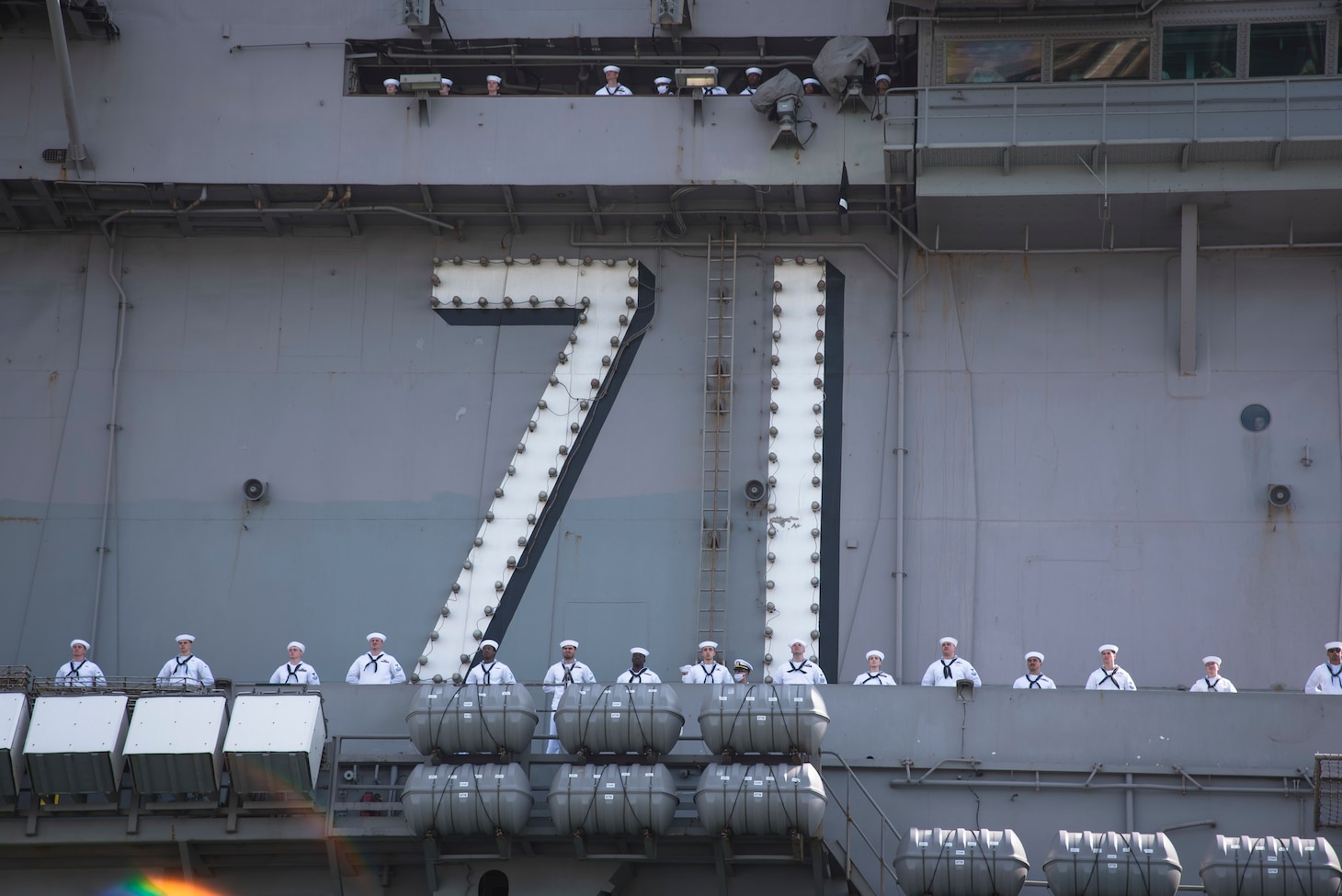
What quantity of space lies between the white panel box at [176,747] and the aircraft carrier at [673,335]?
1804 millimetres

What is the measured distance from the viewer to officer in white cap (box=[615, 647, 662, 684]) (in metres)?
14.2

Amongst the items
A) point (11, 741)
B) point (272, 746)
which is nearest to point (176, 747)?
point (272, 746)

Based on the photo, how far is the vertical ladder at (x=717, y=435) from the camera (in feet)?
51.0

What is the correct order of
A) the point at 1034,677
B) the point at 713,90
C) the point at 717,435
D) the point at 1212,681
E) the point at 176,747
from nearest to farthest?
the point at 176,747 → the point at 1212,681 → the point at 1034,677 → the point at 717,435 → the point at 713,90

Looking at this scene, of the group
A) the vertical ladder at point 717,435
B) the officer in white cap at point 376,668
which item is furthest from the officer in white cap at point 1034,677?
the officer in white cap at point 376,668

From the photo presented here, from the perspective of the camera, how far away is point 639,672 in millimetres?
14602

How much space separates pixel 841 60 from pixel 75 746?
9.06m

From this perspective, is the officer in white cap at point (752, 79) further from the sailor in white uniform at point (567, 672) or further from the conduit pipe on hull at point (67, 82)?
the conduit pipe on hull at point (67, 82)

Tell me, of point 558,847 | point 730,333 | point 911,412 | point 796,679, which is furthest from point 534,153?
point 558,847

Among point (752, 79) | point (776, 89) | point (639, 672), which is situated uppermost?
point (752, 79)

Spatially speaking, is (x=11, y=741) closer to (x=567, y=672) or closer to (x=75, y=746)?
(x=75, y=746)

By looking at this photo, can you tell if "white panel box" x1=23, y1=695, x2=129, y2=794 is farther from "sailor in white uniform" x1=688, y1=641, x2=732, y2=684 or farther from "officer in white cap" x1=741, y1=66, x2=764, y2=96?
"officer in white cap" x1=741, y1=66, x2=764, y2=96

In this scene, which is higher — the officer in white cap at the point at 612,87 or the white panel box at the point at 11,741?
the officer in white cap at the point at 612,87

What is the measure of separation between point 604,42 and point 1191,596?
779cm
